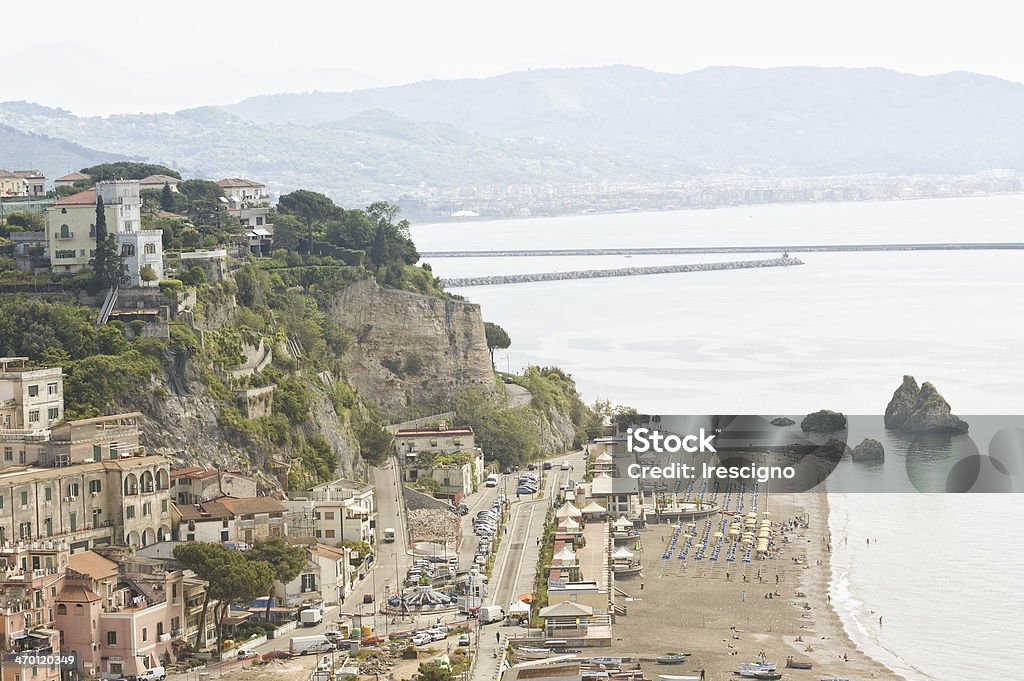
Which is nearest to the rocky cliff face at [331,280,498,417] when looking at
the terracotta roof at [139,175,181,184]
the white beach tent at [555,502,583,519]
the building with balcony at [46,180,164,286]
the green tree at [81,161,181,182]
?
the terracotta roof at [139,175,181,184]

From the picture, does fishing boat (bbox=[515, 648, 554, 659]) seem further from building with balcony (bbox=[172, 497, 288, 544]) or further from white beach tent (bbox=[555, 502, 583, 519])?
white beach tent (bbox=[555, 502, 583, 519])

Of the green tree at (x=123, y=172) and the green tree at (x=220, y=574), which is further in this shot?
the green tree at (x=123, y=172)

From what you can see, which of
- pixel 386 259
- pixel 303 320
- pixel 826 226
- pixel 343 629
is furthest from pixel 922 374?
pixel 826 226

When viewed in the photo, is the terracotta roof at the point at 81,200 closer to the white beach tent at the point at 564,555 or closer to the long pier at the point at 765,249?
the white beach tent at the point at 564,555

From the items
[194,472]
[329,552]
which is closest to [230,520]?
[194,472]

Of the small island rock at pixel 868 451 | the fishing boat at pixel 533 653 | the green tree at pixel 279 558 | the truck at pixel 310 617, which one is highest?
the green tree at pixel 279 558

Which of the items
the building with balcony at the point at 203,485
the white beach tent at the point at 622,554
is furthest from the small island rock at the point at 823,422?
the building with balcony at the point at 203,485
